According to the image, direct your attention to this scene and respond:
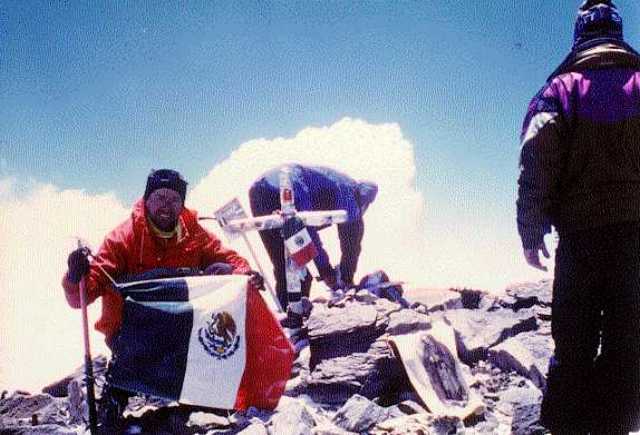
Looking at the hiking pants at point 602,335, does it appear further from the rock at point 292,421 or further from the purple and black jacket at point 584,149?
the rock at point 292,421

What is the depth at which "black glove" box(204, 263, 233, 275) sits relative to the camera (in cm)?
461

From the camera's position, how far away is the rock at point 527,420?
341cm

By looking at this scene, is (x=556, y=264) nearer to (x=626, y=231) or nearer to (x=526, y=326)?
(x=626, y=231)

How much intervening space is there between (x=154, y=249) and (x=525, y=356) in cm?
401

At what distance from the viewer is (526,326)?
6211 millimetres

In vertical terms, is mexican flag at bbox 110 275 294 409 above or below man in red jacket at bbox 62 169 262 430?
below

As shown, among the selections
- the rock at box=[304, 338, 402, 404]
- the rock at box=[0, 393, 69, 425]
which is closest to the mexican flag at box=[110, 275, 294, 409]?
the rock at box=[304, 338, 402, 404]

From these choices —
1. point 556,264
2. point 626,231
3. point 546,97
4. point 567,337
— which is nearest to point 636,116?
point 546,97

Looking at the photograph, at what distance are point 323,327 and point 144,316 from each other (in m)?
2.06

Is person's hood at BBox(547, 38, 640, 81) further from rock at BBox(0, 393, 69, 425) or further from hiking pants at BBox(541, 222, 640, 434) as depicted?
rock at BBox(0, 393, 69, 425)

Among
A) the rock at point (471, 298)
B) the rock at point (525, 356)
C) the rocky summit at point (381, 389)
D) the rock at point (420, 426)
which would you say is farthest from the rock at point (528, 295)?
the rock at point (420, 426)

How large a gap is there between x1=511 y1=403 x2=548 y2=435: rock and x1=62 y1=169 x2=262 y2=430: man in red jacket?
8.07 feet

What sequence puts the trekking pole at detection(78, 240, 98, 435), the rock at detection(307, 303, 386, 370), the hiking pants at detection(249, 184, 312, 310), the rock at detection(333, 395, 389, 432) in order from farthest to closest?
the hiking pants at detection(249, 184, 312, 310) → the rock at detection(307, 303, 386, 370) → the rock at detection(333, 395, 389, 432) → the trekking pole at detection(78, 240, 98, 435)

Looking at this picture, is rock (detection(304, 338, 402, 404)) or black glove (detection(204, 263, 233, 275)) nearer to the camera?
rock (detection(304, 338, 402, 404))
